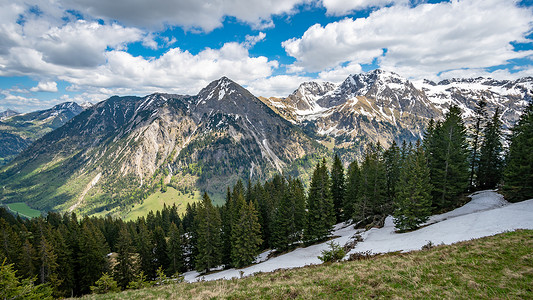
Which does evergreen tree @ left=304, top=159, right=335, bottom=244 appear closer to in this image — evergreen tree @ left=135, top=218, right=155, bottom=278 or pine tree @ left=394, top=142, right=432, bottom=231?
pine tree @ left=394, top=142, right=432, bottom=231

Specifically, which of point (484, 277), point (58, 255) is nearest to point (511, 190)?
point (484, 277)

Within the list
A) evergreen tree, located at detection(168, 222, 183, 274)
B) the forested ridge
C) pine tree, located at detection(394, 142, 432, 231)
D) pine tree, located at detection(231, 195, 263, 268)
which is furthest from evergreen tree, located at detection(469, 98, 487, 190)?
evergreen tree, located at detection(168, 222, 183, 274)

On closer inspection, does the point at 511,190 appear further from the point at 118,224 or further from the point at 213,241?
the point at 118,224

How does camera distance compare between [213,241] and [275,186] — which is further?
[275,186]

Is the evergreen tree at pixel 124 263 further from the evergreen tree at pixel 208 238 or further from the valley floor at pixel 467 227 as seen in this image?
the valley floor at pixel 467 227

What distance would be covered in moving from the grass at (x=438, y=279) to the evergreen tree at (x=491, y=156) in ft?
107

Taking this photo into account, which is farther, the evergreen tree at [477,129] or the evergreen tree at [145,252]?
the evergreen tree at [145,252]

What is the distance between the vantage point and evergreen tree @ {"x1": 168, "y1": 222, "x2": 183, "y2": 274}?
5588cm

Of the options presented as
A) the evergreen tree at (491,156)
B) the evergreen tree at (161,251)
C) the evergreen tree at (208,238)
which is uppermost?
the evergreen tree at (491,156)

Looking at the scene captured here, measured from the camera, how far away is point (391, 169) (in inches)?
2062

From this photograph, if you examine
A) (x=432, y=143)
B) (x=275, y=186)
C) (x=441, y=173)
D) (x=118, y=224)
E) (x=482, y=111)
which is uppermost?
(x=482, y=111)

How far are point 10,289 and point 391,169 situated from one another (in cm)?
5943

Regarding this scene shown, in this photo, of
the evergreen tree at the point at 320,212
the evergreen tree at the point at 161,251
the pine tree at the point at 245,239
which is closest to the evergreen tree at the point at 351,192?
the evergreen tree at the point at 320,212

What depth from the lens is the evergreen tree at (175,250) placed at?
55884 mm
